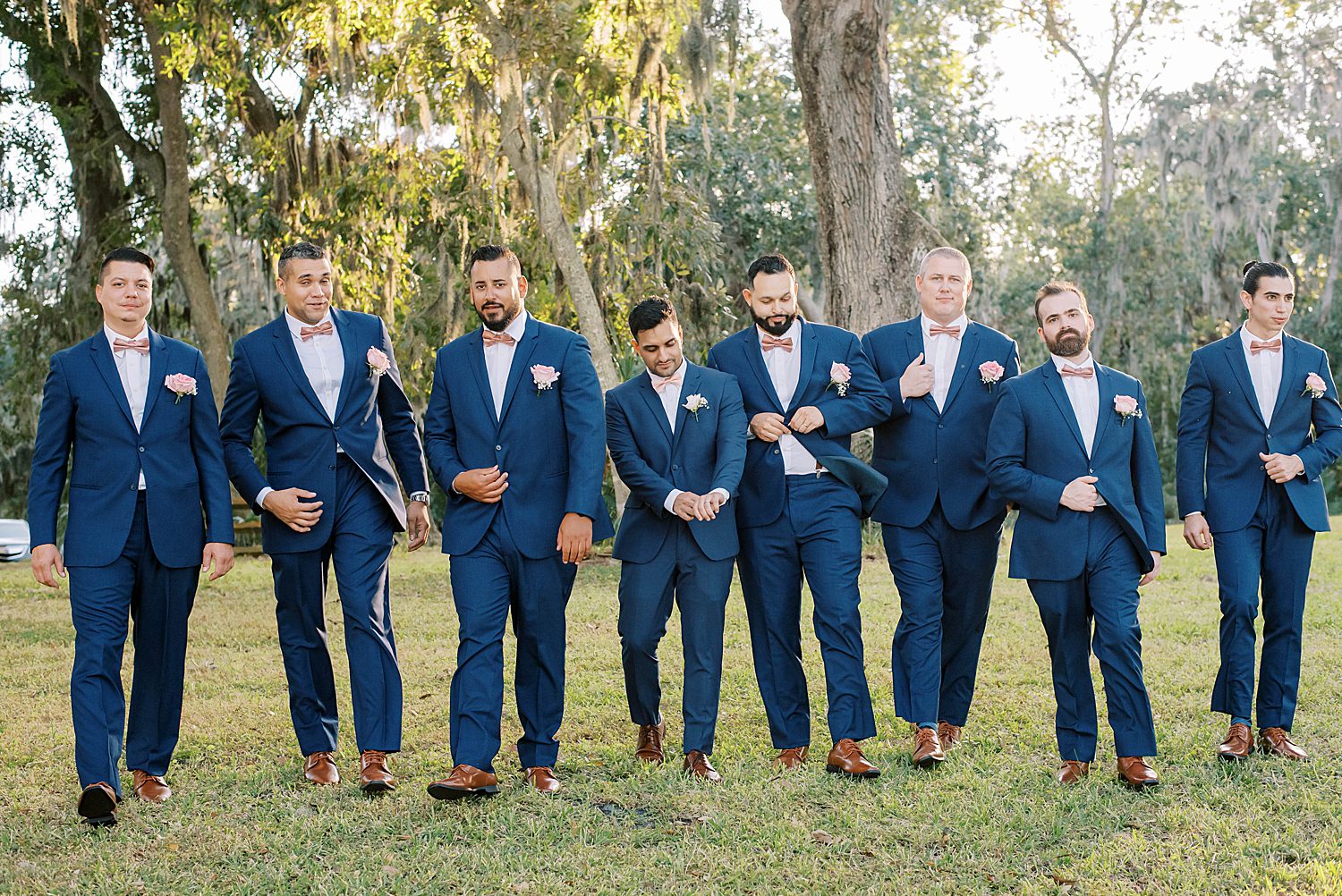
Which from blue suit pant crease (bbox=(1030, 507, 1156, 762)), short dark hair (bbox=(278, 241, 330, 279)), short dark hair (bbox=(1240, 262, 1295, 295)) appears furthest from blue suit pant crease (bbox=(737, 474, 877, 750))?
short dark hair (bbox=(278, 241, 330, 279))

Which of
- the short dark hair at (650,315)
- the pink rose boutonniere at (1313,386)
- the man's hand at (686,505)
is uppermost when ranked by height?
the short dark hair at (650,315)

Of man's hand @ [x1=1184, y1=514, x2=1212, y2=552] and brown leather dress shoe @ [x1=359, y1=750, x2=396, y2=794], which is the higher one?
man's hand @ [x1=1184, y1=514, x2=1212, y2=552]

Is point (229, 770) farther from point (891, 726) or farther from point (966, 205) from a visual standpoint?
point (966, 205)

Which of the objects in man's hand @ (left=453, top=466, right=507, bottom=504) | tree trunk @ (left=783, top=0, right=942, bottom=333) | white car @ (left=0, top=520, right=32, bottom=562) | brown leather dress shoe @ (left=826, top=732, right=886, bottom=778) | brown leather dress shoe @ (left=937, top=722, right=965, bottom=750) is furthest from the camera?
white car @ (left=0, top=520, right=32, bottom=562)

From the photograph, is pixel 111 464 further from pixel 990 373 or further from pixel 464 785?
pixel 990 373

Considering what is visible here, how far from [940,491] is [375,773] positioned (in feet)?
8.23

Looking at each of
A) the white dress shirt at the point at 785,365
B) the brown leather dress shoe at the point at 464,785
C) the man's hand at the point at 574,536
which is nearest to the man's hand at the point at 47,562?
the brown leather dress shoe at the point at 464,785

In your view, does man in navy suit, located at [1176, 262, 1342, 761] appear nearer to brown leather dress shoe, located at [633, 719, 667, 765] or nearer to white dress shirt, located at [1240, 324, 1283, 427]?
white dress shirt, located at [1240, 324, 1283, 427]

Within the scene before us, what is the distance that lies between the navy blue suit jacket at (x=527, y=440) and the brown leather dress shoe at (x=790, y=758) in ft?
3.76

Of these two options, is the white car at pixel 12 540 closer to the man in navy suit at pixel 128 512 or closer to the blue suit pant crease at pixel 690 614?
the man in navy suit at pixel 128 512

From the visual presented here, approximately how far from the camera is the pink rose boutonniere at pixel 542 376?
17.0ft

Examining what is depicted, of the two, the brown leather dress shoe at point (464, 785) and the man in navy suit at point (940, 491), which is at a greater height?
the man in navy suit at point (940, 491)

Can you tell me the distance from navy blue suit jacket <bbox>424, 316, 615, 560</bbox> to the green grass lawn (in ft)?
3.31

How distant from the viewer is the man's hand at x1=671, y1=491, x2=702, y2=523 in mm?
5266
